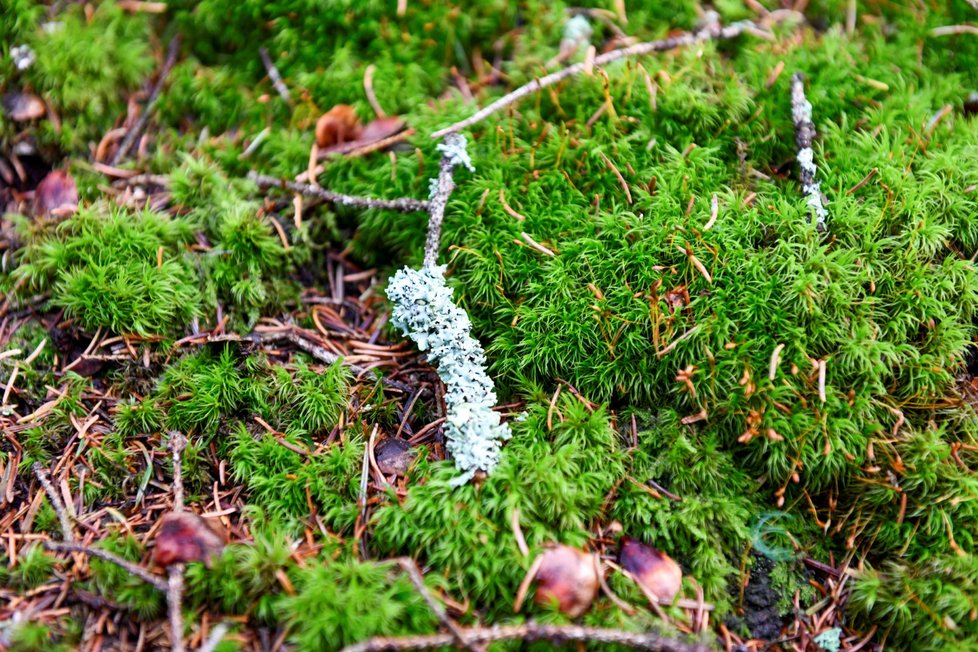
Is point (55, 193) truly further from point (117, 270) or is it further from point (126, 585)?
point (126, 585)

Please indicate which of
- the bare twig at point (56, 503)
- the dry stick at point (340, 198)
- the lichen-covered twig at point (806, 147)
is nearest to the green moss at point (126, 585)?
the bare twig at point (56, 503)

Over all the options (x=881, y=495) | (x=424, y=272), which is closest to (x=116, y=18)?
(x=424, y=272)

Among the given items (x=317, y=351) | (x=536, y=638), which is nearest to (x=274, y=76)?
(x=317, y=351)

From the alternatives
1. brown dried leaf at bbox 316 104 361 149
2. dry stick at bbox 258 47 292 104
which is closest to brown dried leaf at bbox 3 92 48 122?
dry stick at bbox 258 47 292 104

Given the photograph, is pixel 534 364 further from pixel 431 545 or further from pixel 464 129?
pixel 464 129

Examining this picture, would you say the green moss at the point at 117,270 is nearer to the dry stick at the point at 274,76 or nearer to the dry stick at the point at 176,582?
the dry stick at the point at 176,582
